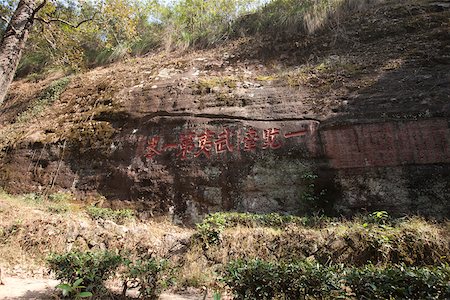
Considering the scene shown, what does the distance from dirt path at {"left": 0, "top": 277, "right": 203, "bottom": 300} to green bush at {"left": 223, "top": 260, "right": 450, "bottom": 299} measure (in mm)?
1313

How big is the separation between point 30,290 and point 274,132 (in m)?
5.17

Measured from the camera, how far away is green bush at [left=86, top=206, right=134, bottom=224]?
271 inches

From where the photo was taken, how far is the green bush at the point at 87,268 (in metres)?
3.61

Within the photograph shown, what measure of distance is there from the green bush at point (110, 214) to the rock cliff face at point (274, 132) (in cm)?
39

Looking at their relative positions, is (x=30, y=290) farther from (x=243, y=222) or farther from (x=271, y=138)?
(x=271, y=138)

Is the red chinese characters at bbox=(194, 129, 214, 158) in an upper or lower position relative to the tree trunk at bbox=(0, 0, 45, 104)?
lower

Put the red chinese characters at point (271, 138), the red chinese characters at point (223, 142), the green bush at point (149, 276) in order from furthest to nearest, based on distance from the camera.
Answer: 1. the red chinese characters at point (223, 142)
2. the red chinese characters at point (271, 138)
3. the green bush at point (149, 276)

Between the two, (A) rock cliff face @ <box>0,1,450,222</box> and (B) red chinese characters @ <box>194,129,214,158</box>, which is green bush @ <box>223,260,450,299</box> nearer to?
(A) rock cliff face @ <box>0,1,450,222</box>

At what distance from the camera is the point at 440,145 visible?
6.15 metres

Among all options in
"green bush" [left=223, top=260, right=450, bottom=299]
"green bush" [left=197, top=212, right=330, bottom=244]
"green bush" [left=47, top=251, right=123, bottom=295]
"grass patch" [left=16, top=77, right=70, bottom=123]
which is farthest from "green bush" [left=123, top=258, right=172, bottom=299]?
"grass patch" [left=16, top=77, right=70, bottom=123]

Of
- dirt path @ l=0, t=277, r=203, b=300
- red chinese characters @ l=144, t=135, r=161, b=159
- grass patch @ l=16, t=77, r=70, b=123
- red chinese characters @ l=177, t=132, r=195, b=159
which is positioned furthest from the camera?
grass patch @ l=16, t=77, r=70, b=123

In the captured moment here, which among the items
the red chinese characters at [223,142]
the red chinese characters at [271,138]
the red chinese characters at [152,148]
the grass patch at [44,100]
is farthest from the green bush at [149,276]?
the grass patch at [44,100]

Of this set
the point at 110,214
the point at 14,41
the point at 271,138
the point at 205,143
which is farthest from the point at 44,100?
the point at 271,138

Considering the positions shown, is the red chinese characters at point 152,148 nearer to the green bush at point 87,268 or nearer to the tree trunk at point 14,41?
the tree trunk at point 14,41
